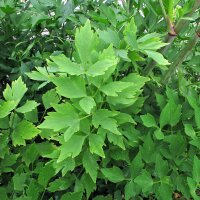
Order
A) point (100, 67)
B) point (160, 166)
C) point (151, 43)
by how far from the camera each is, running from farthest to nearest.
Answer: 1. point (160, 166)
2. point (151, 43)
3. point (100, 67)

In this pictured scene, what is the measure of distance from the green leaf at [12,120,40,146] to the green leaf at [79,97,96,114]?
217mm

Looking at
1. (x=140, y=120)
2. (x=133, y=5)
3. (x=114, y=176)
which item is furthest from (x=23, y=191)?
(x=133, y=5)

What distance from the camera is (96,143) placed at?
3.14ft

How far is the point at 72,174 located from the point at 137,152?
0.70 ft

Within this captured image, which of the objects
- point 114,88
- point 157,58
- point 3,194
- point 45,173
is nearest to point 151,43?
point 157,58

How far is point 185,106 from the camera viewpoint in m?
1.16

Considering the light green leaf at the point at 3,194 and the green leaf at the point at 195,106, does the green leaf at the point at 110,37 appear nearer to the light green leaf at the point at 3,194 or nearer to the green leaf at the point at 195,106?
the green leaf at the point at 195,106

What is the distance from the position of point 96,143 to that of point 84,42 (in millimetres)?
251

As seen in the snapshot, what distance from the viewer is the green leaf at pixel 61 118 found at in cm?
90

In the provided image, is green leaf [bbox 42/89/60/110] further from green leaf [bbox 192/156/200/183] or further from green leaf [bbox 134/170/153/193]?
green leaf [bbox 192/156/200/183]

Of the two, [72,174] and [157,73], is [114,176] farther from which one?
[157,73]

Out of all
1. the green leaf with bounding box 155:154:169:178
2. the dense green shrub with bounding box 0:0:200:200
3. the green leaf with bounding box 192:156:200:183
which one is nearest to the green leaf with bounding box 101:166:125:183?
the dense green shrub with bounding box 0:0:200:200

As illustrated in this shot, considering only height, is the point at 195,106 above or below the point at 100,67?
below

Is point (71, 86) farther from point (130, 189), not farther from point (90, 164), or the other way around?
point (130, 189)
